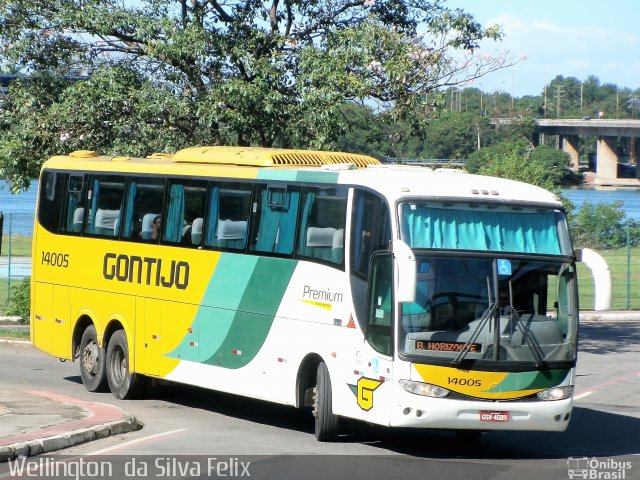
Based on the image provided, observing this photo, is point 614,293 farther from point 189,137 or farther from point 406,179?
point 406,179

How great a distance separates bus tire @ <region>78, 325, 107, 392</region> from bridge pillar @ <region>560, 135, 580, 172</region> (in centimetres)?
5164

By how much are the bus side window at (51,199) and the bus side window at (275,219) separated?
5.14 metres

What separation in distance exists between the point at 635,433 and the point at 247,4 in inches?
478

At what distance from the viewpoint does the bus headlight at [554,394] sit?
1205 centimetres

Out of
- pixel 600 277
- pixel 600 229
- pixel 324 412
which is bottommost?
pixel 324 412

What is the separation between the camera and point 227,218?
15.1 meters

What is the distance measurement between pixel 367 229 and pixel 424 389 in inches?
75.5

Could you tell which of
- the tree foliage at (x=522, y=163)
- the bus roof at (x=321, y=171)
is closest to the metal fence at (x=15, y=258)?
the bus roof at (x=321, y=171)

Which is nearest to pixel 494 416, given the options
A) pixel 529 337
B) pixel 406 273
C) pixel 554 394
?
pixel 554 394

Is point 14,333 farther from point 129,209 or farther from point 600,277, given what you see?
point 600,277

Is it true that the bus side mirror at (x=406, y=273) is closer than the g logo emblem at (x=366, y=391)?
Yes

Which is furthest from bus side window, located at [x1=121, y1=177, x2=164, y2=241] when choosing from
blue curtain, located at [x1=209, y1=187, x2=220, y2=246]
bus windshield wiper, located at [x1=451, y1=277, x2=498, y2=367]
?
bus windshield wiper, located at [x1=451, y1=277, x2=498, y2=367]

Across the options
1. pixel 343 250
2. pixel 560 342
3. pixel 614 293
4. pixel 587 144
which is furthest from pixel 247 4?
pixel 587 144

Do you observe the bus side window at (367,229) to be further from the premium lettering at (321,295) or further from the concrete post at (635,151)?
the concrete post at (635,151)
